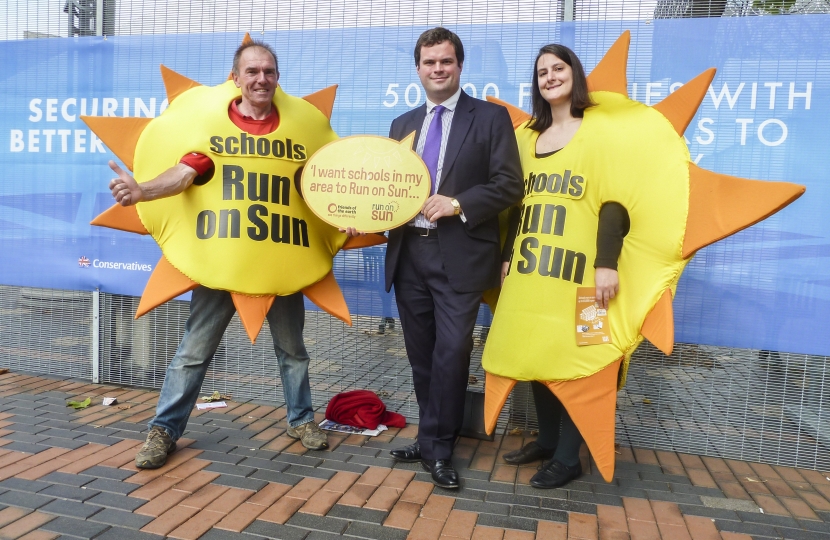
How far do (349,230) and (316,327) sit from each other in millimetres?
1394

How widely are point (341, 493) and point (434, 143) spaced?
5.63 feet

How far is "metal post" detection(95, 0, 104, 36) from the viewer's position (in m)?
4.34

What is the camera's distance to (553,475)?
10.00 feet

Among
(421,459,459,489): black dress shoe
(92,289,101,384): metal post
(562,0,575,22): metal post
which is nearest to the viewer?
(421,459,459,489): black dress shoe

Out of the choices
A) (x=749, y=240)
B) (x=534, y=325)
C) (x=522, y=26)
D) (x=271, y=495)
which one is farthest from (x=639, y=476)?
(x=522, y=26)

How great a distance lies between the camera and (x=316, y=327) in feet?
13.9

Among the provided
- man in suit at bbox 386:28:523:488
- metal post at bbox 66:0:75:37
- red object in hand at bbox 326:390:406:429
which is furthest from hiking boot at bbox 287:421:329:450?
metal post at bbox 66:0:75:37

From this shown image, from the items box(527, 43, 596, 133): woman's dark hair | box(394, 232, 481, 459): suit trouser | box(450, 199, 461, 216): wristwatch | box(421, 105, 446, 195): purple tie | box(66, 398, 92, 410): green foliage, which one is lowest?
box(66, 398, 92, 410): green foliage

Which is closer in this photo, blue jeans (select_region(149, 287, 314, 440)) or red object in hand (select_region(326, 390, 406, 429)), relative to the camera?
blue jeans (select_region(149, 287, 314, 440))

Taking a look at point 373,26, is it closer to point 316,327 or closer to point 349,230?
point 349,230

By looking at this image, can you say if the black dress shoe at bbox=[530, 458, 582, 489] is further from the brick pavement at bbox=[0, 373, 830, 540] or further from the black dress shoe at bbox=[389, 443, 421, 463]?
the black dress shoe at bbox=[389, 443, 421, 463]

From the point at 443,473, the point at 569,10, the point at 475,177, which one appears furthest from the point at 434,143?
the point at 443,473

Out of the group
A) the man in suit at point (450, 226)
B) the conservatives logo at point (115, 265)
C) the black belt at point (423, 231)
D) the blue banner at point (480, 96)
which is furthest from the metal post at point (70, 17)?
the black belt at point (423, 231)

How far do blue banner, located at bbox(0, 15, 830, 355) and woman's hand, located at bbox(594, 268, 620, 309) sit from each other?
3.14ft
